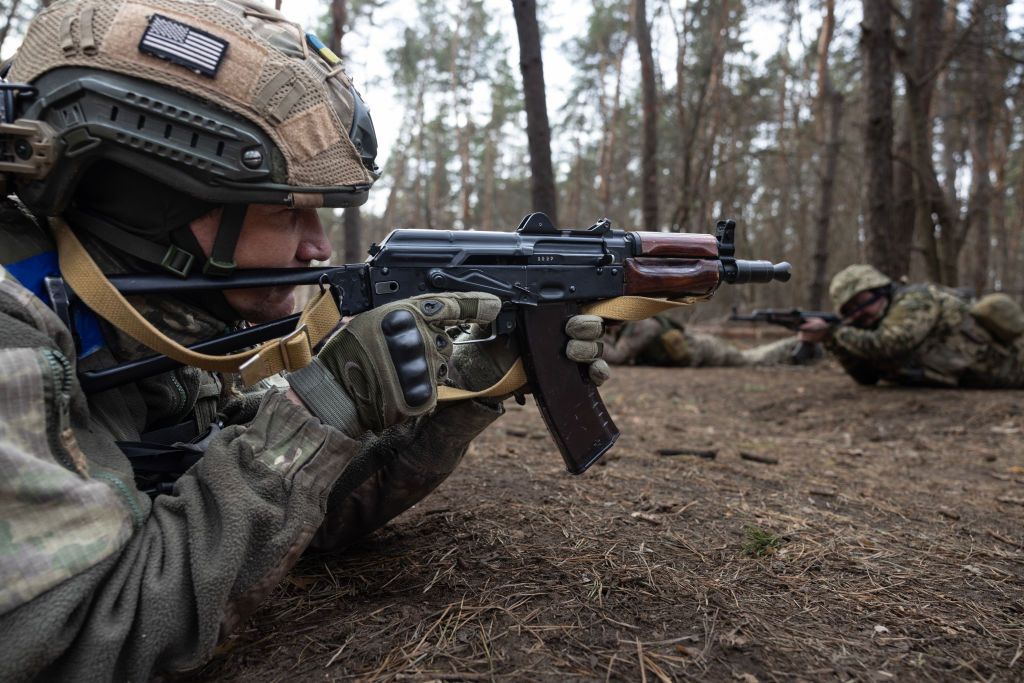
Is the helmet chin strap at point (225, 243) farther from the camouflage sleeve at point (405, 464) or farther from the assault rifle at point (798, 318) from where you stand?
the assault rifle at point (798, 318)

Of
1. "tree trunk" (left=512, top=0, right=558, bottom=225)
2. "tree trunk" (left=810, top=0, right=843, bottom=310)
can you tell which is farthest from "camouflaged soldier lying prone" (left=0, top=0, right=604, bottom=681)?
"tree trunk" (left=810, top=0, right=843, bottom=310)

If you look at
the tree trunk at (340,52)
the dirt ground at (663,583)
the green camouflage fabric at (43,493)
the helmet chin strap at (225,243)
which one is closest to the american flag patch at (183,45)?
the helmet chin strap at (225,243)

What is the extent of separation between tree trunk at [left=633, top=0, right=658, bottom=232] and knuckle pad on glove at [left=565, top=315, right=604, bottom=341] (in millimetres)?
9757

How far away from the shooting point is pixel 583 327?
2484 millimetres

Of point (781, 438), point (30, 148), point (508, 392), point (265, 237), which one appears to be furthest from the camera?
point (781, 438)

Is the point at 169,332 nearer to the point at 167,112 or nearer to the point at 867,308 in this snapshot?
the point at 167,112

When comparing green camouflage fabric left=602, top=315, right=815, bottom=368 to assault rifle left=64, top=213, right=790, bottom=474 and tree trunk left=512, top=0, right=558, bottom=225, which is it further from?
assault rifle left=64, top=213, right=790, bottom=474

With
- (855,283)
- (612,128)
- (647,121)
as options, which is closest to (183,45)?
(855,283)

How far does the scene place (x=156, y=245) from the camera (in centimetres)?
184

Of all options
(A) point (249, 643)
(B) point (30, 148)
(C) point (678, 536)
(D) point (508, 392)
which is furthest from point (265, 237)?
(C) point (678, 536)

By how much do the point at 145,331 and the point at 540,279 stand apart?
4.22ft

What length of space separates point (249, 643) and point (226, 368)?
760 millimetres

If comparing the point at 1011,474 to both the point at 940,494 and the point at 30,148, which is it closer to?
the point at 940,494

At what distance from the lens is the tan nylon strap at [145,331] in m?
1.66
